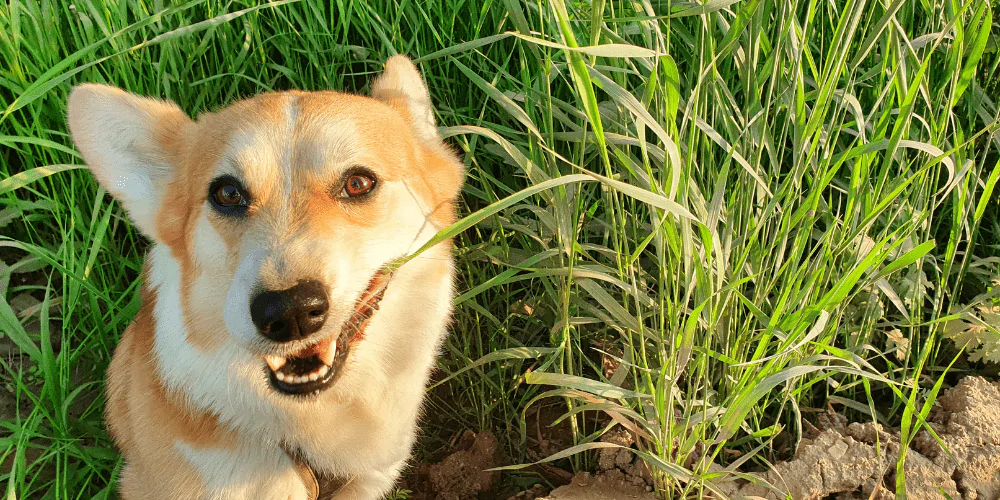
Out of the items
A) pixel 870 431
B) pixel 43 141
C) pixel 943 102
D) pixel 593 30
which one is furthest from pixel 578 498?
pixel 43 141

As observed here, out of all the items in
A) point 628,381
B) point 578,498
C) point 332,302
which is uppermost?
point 332,302

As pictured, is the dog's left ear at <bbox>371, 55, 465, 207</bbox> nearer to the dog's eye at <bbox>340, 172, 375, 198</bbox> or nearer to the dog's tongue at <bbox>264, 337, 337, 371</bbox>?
the dog's eye at <bbox>340, 172, 375, 198</bbox>

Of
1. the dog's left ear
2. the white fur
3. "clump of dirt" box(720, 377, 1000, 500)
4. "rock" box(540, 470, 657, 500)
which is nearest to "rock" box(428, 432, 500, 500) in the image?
"rock" box(540, 470, 657, 500)

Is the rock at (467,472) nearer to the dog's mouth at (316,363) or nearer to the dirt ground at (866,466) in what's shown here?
the dirt ground at (866,466)

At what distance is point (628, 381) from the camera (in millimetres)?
2588

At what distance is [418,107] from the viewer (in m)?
2.44

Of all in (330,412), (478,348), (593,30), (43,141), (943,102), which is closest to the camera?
(593,30)

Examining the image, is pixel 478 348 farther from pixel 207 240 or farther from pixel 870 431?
pixel 870 431

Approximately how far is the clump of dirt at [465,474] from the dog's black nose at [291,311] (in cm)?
108

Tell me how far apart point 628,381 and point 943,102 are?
149cm

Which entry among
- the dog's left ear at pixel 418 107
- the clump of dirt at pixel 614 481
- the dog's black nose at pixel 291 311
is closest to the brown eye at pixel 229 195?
the dog's black nose at pixel 291 311

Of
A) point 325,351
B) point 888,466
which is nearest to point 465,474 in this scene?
point 325,351

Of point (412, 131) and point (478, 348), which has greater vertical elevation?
point (412, 131)

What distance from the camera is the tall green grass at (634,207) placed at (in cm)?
195
